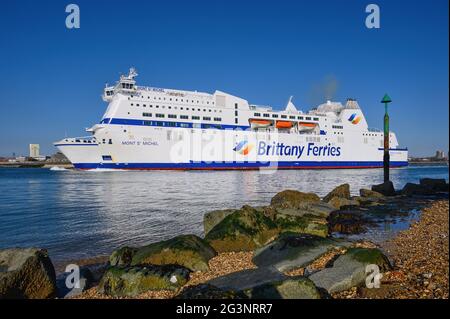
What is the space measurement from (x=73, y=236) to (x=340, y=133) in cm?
5871

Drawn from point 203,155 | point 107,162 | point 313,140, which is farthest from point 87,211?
point 313,140

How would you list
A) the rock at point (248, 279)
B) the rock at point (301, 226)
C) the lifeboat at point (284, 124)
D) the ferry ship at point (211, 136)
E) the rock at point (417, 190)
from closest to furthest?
1. the rock at point (248, 279)
2. the rock at point (301, 226)
3. the rock at point (417, 190)
4. the ferry ship at point (211, 136)
5. the lifeboat at point (284, 124)

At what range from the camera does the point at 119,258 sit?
21.9 feet

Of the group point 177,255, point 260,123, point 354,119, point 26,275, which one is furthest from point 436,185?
point 354,119

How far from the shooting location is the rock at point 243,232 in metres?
7.25

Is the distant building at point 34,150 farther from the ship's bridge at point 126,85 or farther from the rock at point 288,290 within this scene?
the rock at point 288,290

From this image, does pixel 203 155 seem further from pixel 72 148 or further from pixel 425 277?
pixel 425 277

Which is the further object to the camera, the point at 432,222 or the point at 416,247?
the point at 432,222

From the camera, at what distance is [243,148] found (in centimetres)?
5116

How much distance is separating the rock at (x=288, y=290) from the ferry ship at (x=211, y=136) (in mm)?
41744

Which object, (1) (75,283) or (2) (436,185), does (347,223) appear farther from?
→ (2) (436,185)

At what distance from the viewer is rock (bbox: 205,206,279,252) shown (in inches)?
286

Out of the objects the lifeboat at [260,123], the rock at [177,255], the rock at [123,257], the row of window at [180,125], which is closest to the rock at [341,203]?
the rock at [177,255]

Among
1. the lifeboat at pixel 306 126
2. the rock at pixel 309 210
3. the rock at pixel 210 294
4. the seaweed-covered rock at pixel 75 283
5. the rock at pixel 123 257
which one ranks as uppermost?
the lifeboat at pixel 306 126
